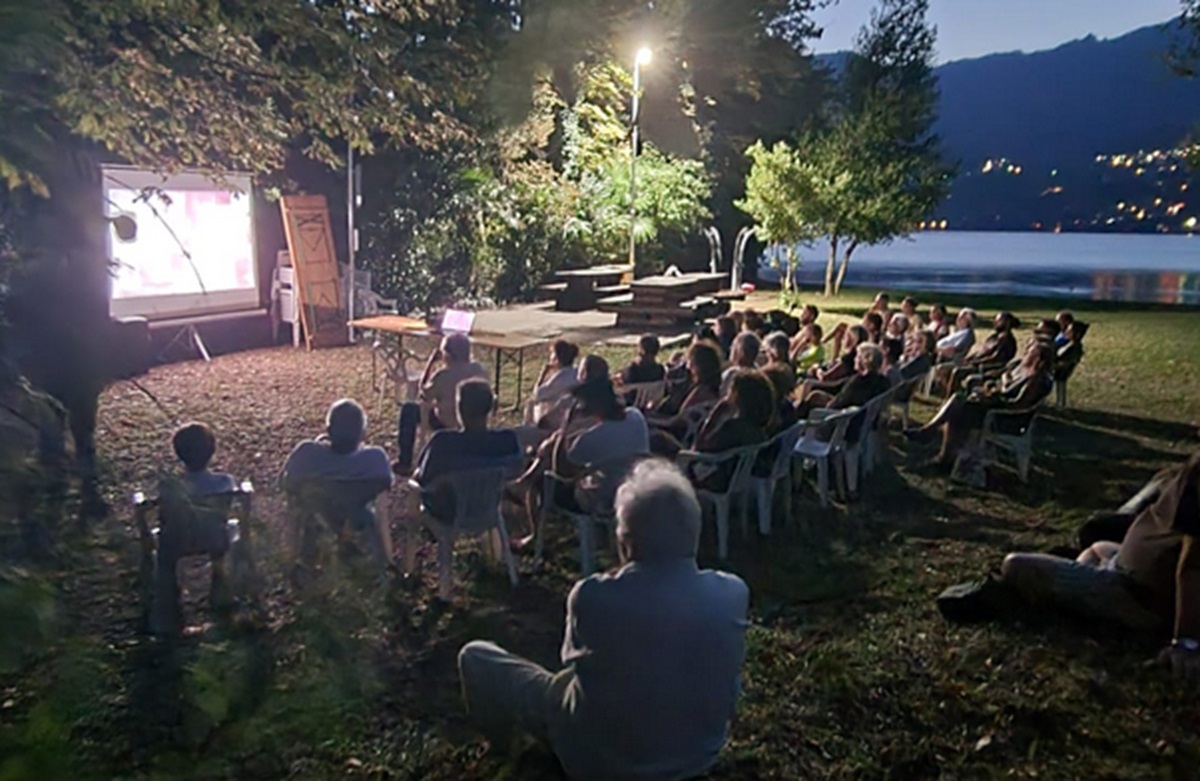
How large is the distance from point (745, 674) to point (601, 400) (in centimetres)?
149

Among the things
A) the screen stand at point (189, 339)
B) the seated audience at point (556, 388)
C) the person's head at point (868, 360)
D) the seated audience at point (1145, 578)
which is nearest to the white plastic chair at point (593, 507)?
the seated audience at point (556, 388)

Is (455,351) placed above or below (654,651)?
above

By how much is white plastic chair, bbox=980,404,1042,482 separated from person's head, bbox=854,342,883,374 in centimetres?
91

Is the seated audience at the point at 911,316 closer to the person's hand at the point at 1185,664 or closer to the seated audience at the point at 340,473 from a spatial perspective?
the person's hand at the point at 1185,664

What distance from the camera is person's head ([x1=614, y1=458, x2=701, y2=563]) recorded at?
92.3 inches

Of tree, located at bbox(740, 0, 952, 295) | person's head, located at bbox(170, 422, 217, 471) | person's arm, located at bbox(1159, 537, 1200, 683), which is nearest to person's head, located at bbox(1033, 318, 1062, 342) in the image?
person's arm, located at bbox(1159, 537, 1200, 683)

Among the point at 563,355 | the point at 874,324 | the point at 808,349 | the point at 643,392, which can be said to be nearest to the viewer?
the point at 563,355

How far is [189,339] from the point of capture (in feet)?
36.1

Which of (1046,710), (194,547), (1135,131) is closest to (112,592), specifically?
(194,547)

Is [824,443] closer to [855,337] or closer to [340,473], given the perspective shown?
[855,337]

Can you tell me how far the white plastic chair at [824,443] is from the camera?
5.76 meters

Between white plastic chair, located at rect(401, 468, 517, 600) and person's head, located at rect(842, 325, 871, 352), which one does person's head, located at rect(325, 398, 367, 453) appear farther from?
person's head, located at rect(842, 325, 871, 352)

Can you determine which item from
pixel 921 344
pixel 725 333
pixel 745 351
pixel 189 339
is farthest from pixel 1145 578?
pixel 189 339

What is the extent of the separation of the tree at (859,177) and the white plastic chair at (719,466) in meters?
17.4
